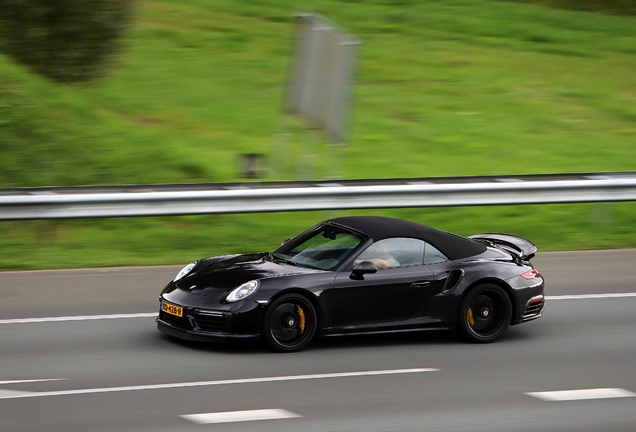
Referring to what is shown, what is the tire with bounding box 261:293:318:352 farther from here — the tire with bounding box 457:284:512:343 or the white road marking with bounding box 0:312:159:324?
the white road marking with bounding box 0:312:159:324

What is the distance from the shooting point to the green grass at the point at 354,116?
13547 millimetres

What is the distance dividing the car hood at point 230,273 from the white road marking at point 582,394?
228cm

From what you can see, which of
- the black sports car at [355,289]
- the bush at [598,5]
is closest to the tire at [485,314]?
the black sports car at [355,289]

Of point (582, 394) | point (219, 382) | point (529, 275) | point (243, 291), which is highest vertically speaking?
point (529, 275)

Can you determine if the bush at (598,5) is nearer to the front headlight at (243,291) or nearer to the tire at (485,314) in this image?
the tire at (485,314)

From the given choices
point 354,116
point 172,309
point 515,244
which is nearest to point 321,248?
point 172,309

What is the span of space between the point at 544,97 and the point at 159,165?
398 inches

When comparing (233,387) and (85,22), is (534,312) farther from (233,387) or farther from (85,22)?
(85,22)

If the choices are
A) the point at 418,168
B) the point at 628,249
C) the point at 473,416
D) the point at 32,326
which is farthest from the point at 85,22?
the point at 473,416

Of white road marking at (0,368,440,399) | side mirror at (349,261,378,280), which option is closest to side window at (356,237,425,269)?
side mirror at (349,261,378,280)

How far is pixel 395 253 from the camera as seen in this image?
8445mm

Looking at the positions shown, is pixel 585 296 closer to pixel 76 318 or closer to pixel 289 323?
pixel 289 323

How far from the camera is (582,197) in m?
13.3

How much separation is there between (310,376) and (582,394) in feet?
7.13
